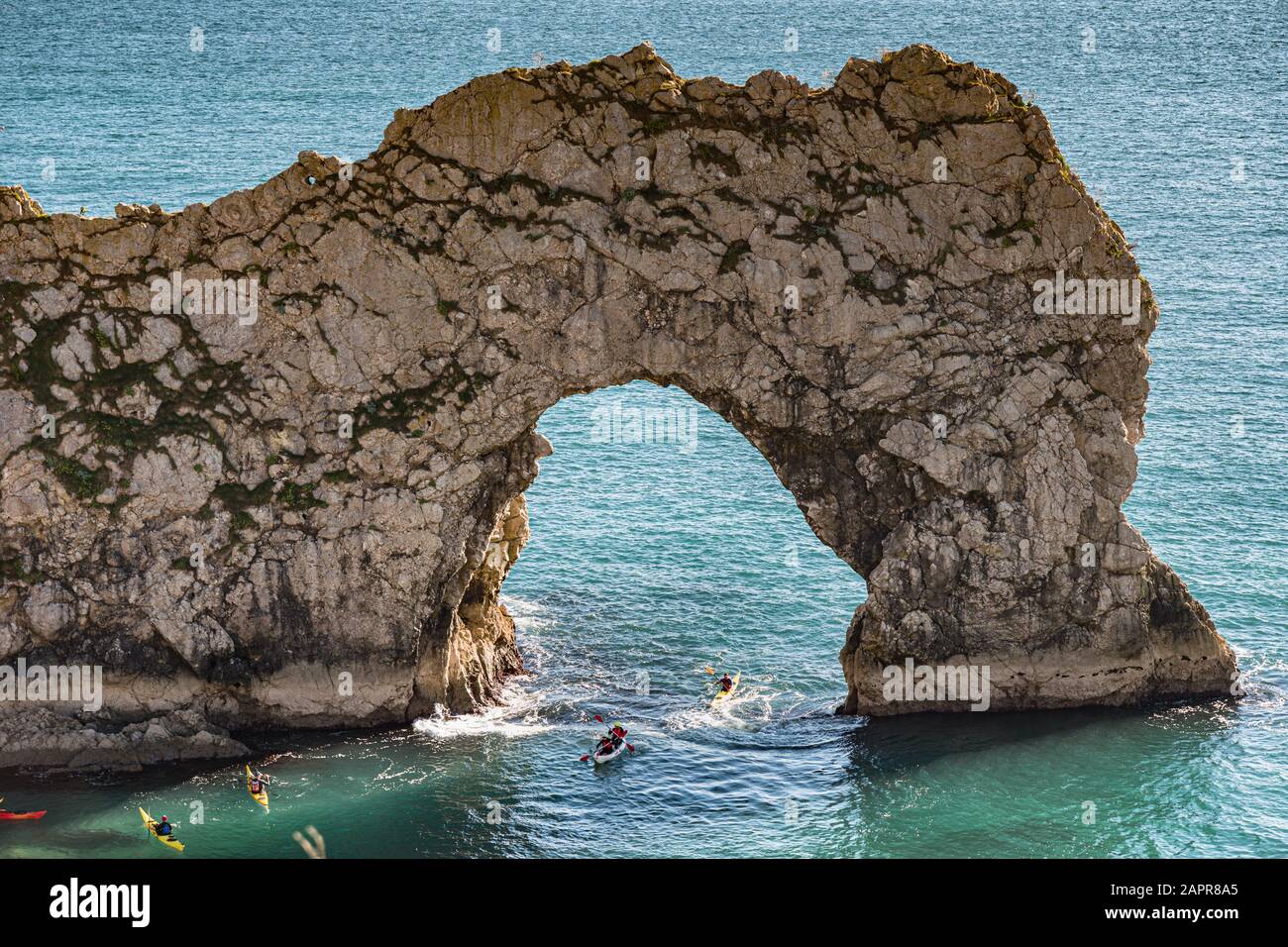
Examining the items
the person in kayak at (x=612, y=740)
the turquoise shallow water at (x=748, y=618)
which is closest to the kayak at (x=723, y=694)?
the turquoise shallow water at (x=748, y=618)

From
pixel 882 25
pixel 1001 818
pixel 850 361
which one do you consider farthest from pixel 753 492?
pixel 882 25

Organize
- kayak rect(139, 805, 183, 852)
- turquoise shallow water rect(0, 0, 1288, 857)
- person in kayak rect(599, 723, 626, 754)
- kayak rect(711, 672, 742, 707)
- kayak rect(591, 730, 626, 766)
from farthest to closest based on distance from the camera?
kayak rect(711, 672, 742, 707)
person in kayak rect(599, 723, 626, 754)
kayak rect(591, 730, 626, 766)
turquoise shallow water rect(0, 0, 1288, 857)
kayak rect(139, 805, 183, 852)

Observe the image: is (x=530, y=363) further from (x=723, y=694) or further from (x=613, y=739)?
(x=723, y=694)

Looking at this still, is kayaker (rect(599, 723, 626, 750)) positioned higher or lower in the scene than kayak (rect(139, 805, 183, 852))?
higher

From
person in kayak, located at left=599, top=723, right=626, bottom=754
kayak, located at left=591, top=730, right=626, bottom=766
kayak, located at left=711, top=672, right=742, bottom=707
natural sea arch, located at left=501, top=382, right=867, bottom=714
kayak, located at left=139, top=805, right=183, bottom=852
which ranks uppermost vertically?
natural sea arch, located at left=501, top=382, right=867, bottom=714

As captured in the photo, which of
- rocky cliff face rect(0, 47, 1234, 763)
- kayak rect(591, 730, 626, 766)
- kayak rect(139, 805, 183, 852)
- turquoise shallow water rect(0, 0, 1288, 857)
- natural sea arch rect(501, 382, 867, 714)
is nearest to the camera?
kayak rect(139, 805, 183, 852)

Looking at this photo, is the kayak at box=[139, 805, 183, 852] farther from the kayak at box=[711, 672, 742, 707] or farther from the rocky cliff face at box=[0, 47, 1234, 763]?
the kayak at box=[711, 672, 742, 707]

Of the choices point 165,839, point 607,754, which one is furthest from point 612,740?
point 165,839

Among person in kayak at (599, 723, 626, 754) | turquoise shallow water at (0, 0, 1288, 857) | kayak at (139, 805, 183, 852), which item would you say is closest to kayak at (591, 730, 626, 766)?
person in kayak at (599, 723, 626, 754)

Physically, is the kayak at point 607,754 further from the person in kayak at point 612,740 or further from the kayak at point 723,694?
the kayak at point 723,694
